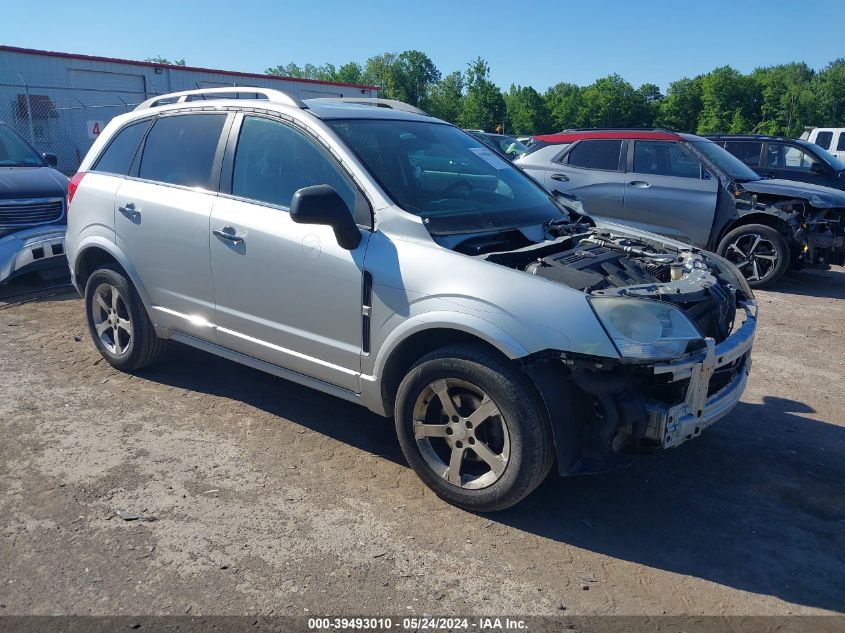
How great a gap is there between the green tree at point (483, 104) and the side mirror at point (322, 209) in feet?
188

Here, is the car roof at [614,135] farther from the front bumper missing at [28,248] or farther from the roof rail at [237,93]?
the front bumper missing at [28,248]

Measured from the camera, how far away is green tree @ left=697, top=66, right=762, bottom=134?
65.6 m

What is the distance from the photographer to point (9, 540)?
322 centimetres

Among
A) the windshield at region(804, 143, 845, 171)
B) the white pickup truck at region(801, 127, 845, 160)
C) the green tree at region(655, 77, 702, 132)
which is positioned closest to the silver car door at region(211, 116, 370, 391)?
the windshield at region(804, 143, 845, 171)

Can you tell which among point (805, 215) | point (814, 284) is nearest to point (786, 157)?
point (814, 284)

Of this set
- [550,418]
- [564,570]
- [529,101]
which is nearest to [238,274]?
[550,418]

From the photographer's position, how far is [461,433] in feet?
11.2

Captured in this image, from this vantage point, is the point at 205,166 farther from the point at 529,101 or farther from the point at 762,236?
the point at 529,101

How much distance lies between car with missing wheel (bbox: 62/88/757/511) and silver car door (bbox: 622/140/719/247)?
4.34 meters

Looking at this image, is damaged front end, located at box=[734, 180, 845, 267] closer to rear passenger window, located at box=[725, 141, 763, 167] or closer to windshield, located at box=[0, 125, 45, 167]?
rear passenger window, located at box=[725, 141, 763, 167]

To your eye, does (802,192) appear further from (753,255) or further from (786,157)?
(786,157)

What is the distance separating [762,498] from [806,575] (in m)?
0.67

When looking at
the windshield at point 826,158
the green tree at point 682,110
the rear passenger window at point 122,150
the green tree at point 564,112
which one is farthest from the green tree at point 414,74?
the rear passenger window at point 122,150

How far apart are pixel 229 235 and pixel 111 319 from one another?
5.44 ft
